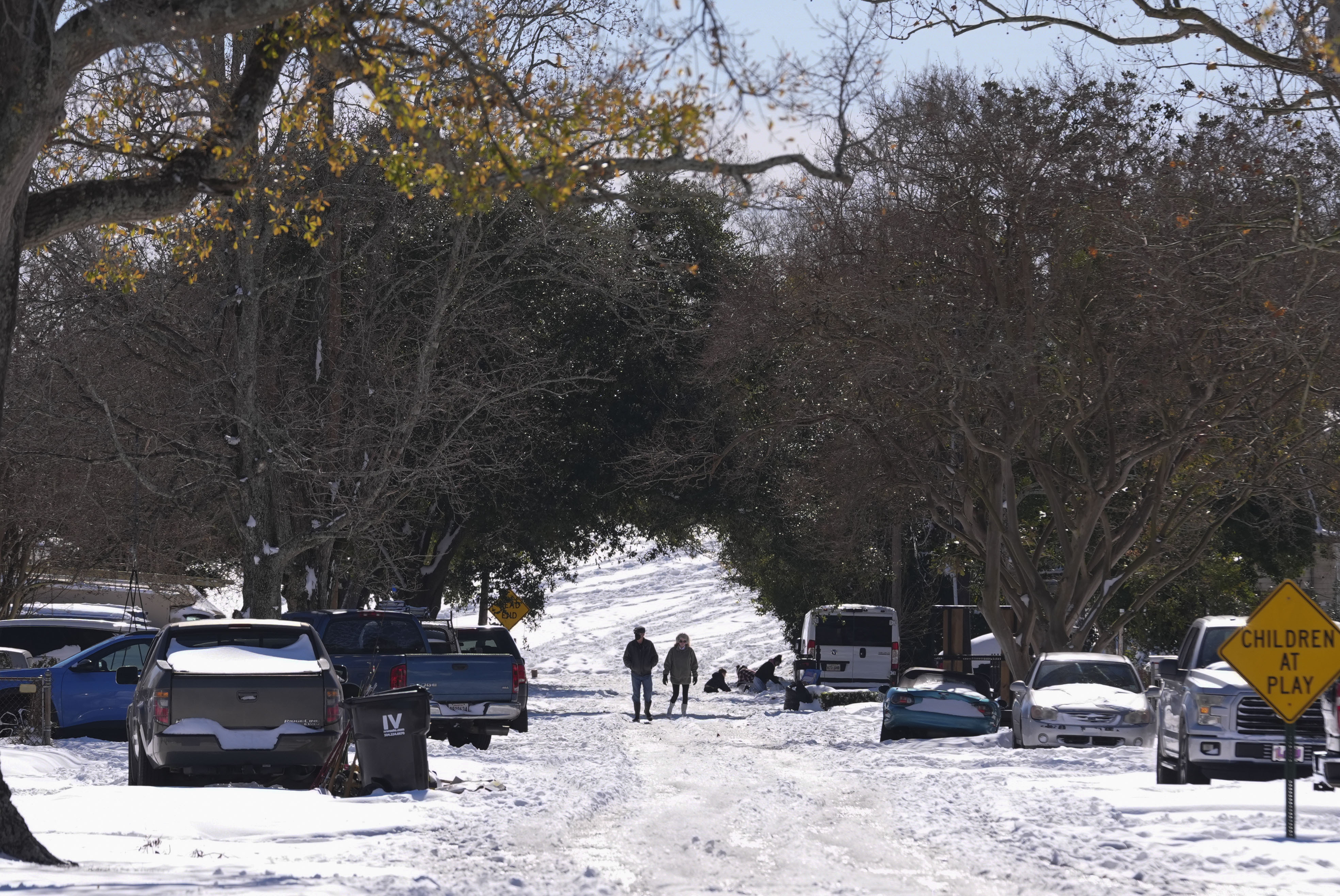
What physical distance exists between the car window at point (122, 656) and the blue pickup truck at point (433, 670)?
2503mm

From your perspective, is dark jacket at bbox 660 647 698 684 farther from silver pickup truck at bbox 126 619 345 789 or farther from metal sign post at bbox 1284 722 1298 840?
metal sign post at bbox 1284 722 1298 840

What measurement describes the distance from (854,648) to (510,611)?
8.38 metres

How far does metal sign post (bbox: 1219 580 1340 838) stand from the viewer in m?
11.4

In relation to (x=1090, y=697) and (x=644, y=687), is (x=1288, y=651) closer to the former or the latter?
(x=1090, y=697)

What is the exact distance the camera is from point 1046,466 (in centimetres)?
2941

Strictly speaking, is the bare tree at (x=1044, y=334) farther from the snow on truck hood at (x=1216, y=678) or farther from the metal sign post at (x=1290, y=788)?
the metal sign post at (x=1290, y=788)

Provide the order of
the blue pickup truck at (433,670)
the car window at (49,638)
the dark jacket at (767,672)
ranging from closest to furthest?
the blue pickup truck at (433,670) < the car window at (49,638) < the dark jacket at (767,672)

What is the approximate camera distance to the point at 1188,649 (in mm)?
A: 16953

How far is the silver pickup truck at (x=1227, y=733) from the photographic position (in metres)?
15.4

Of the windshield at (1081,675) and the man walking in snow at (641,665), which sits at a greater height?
the windshield at (1081,675)

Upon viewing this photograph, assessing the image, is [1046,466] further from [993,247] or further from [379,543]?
[379,543]

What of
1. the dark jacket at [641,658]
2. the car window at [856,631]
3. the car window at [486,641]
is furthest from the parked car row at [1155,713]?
the car window at [856,631]

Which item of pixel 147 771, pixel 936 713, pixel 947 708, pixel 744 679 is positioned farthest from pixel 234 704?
pixel 744 679

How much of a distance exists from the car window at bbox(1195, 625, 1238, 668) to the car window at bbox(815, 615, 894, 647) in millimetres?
21394
